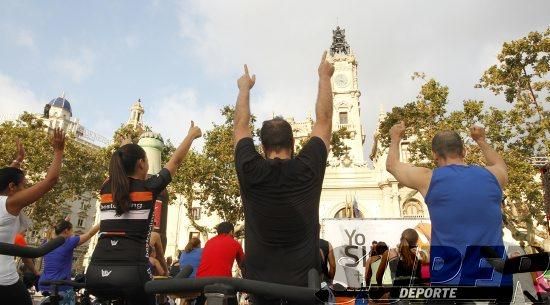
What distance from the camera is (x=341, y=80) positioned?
54844 millimetres

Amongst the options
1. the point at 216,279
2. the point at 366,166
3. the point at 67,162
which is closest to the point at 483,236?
the point at 216,279

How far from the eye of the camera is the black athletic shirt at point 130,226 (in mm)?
2826

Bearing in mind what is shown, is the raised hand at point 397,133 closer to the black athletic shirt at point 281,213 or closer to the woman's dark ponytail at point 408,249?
the black athletic shirt at point 281,213

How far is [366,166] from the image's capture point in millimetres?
37656

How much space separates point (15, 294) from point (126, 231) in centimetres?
90

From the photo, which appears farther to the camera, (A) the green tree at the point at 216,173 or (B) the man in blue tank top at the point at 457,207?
(A) the green tree at the point at 216,173

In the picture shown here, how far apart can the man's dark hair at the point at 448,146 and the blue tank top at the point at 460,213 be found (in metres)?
0.19

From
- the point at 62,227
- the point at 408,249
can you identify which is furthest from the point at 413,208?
the point at 62,227

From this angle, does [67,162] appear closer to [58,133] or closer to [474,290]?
[58,133]

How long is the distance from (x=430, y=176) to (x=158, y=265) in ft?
11.6

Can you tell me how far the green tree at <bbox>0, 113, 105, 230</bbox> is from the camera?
83.1ft

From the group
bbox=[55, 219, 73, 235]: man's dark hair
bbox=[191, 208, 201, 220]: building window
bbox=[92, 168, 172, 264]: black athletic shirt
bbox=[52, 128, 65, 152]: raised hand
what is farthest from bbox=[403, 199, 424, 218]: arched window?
bbox=[52, 128, 65, 152]: raised hand

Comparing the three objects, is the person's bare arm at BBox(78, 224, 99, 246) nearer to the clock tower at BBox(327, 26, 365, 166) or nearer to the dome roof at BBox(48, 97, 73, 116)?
the clock tower at BBox(327, 26, 365, 166)

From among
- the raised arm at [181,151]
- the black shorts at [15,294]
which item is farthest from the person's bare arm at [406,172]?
the black shorts at [15,294]
